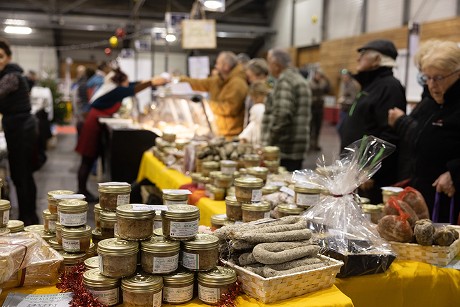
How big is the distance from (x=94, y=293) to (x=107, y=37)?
2396 cm

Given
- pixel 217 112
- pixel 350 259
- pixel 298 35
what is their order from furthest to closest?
pixel 298 35, pixel 217 112, pixel 350 259

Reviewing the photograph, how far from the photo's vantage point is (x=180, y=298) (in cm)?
157

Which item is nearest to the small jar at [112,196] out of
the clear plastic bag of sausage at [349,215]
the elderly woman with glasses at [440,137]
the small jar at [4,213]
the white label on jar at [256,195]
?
the small jar at [4,213]

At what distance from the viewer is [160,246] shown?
155cm

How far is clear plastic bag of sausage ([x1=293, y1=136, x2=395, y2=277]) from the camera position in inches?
76.0

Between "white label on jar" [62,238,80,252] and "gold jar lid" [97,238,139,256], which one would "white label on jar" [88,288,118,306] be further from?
"white label on jar" [62,238,80,252]

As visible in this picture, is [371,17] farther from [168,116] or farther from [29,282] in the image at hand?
[29,282]

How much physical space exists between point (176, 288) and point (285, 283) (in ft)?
1.18

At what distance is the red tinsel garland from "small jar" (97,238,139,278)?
0.09 m

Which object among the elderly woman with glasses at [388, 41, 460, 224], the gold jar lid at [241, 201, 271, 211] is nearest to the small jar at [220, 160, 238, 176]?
the gold jar lid at [241, 201, 271, 211]

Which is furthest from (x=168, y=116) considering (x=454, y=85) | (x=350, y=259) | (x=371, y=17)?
(x=371, y=17)

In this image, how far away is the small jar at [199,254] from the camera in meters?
1.61

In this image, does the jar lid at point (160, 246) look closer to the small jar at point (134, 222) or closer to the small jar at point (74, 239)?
the small jar at point (134, 222)

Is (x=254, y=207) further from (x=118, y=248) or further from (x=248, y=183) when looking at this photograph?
(x=118, y=248)
